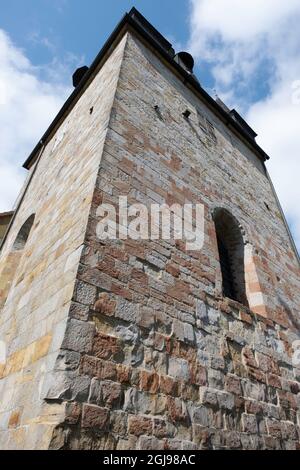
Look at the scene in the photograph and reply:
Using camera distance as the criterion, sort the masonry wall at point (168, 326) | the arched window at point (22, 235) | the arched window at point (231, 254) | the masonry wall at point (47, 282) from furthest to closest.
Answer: the arched window at point (22, 235), the arched window at point (231, 254), the masonry wall at point (168, 326), the masonry wall at point (47, 282)

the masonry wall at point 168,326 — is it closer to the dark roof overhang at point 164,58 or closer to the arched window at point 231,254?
the arched window at point 231,254

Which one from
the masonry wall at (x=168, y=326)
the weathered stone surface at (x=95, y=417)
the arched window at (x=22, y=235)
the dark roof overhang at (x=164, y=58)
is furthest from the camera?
the dark roof overhang at (x=164, y=58)

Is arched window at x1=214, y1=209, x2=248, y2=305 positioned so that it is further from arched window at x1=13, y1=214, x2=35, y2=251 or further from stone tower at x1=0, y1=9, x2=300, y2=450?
arched window at x1=13, y1=214, x2=35, y2=251

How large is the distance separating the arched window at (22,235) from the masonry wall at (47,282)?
0.12 meters

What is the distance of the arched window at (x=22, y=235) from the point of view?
4973 mm

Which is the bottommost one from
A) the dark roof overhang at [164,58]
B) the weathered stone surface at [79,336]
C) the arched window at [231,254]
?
Answer: the weathered stone surface at [79,336]

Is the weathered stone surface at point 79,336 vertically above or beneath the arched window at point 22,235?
beneath

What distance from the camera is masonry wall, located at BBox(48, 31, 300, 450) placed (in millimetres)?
2033

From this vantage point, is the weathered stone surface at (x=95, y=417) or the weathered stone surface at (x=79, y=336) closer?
the weathered stone surface at (x=95, y=417)

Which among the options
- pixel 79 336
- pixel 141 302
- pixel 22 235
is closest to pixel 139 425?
pixel 79 336

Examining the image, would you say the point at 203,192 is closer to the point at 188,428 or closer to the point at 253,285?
the point at 253,285

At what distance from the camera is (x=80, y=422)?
5.89 feet

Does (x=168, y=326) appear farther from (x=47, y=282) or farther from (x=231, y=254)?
(x=231, y=254)

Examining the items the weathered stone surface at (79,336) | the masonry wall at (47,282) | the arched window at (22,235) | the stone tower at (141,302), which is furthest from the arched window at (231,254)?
the arched window at (22,235)
